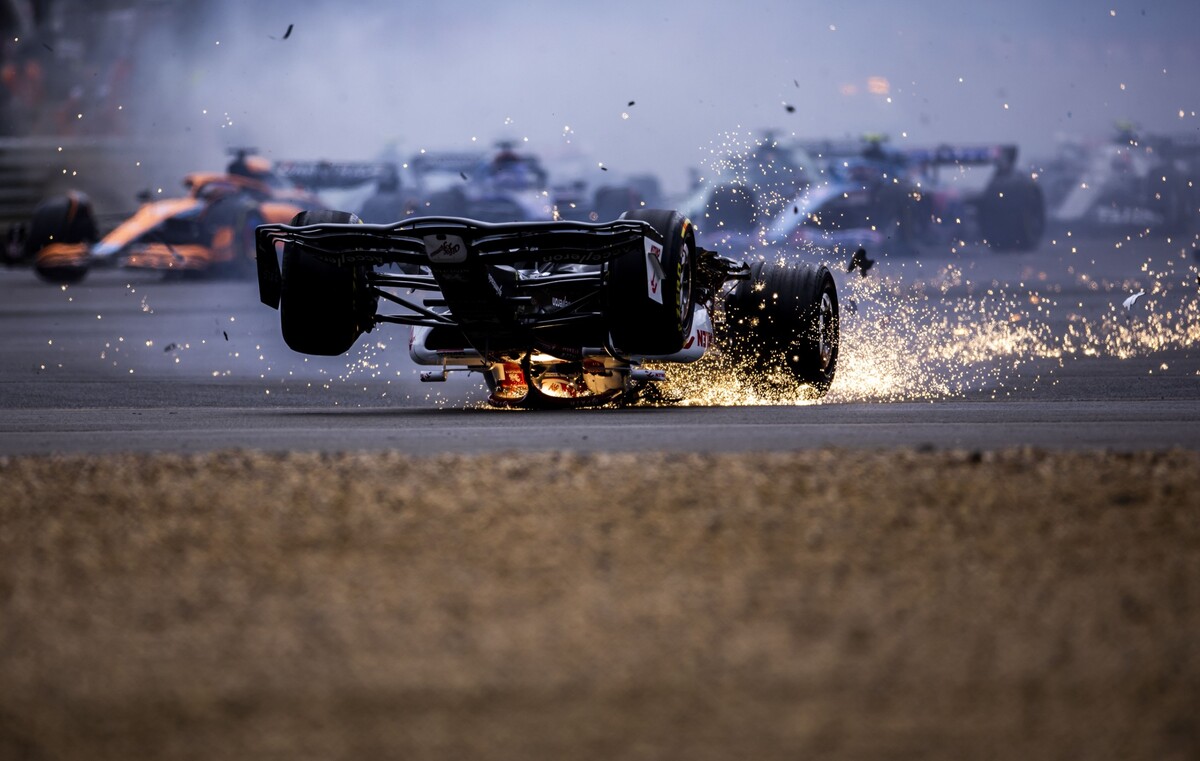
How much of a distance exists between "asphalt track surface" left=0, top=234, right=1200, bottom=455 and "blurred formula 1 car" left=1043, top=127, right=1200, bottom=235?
1266 cm

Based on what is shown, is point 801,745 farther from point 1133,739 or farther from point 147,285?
point 147,285

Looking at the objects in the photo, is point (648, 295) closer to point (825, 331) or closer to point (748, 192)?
point (825, 331)

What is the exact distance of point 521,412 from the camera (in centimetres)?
907

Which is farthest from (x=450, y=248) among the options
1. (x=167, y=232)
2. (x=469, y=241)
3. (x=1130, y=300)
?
(x=167, y=232)

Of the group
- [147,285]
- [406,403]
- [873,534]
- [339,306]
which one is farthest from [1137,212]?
[873,534]

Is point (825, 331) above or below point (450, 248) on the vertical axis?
below

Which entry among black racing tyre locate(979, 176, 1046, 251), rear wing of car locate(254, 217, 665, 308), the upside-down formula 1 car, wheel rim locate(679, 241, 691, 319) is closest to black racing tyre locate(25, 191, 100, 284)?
the upside-down formula 1 car

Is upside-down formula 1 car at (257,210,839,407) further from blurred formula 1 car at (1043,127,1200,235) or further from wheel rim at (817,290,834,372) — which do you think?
blurred formula 1 car at (1043,127,1200,235)

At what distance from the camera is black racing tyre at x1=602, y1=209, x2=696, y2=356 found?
802 cm

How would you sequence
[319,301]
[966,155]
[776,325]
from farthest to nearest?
1. [966,155]
2. [776,325]
3. [319,301]

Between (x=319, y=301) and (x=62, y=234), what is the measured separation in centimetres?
1599

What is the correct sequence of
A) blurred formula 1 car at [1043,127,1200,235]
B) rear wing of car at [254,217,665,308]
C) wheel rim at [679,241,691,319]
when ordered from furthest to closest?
blurred formula 1 car at [1043,127,1200,235], wheel rim at [679,241,691,319], rear wing of car at [254,217,665,308]

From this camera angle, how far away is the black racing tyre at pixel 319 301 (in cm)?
839

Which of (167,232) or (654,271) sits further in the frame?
(167,232)
